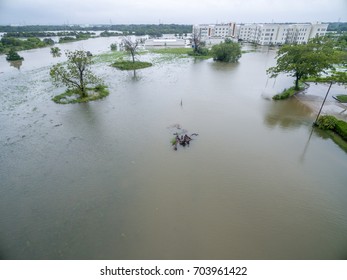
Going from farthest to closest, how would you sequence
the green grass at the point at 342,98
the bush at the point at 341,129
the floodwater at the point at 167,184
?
1. the green grass at the point at 342,98
2. the bush at the point at 341,129
3. the floodwater at the point at 167,184

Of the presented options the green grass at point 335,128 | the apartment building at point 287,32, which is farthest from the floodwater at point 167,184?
the apartment building at point 287,32

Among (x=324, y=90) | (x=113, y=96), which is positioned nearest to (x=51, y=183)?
(x=113, y=96)

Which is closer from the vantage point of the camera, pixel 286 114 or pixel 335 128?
pixel 335 128

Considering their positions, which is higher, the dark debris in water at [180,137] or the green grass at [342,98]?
the green grass at [342,98]

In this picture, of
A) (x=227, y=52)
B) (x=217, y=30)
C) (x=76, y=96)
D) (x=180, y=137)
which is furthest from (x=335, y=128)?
(x=217, y=30)

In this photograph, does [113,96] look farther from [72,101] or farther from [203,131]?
[203,131]

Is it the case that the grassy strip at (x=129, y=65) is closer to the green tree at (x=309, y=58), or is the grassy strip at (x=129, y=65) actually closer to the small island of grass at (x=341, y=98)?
the green tree at (x=309, y=58)

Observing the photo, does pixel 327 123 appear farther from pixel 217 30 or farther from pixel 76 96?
pixel 217 30
